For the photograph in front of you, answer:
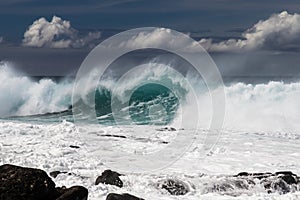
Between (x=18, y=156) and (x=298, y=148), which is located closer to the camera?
(x=18, y=156)

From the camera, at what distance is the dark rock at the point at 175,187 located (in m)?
10.4

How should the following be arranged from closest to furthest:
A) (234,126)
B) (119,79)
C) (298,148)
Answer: (298,148), (234,126), (119,79)

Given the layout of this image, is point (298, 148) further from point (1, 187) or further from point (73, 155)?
point (1, 187)

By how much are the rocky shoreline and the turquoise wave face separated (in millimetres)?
16508

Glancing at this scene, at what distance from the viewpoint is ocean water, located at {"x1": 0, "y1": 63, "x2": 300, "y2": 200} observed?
1115cm

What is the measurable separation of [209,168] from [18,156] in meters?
5.42

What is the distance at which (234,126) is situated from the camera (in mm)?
25797

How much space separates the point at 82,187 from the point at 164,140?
410 inches

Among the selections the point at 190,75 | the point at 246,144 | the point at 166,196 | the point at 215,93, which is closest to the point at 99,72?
the point at 190,75

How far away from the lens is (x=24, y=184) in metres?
7.95

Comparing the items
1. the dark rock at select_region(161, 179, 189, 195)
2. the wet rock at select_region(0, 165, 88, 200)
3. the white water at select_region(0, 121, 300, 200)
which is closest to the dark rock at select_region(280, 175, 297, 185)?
→ the white water at select_region(0, 121, 300, 200)

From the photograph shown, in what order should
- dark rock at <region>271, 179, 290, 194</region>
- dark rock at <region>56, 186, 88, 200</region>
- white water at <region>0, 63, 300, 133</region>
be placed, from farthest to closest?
white water at <region>0, 63, 300, 133</region>, dark rock at <region>271, 179, 290, 194</region>, dark rock at <region>56, 186, 88, 200</region>

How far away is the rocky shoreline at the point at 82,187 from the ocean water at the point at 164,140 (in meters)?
0.14

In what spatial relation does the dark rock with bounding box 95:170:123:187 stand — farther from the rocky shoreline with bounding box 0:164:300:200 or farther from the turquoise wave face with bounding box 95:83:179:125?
the turquoise wave face with bounding box 95:83:179:125
